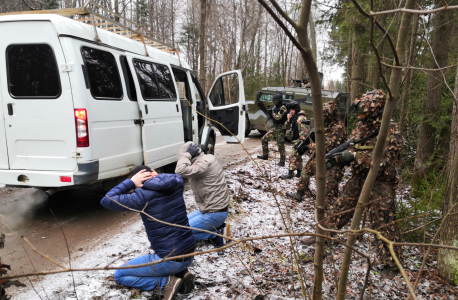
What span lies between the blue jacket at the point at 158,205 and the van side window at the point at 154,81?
8.20ft

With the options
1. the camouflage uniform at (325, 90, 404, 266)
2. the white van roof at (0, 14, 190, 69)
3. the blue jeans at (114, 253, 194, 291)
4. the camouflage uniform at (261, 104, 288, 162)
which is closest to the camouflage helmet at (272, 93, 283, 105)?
the camouflage uniform at (261, 104, 288, 162)

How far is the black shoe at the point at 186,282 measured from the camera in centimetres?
262

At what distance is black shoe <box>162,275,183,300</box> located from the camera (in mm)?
2502

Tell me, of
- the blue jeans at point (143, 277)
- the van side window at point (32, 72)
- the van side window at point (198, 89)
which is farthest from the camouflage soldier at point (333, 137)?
the van side window at point (32, 72)

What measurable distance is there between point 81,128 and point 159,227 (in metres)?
1.80

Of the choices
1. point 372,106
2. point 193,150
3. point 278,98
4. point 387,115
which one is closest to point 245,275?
point 193,150

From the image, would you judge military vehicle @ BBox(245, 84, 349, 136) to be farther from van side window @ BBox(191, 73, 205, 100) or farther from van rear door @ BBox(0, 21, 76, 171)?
van rear door @ BBox(0, 21, 76, 171)

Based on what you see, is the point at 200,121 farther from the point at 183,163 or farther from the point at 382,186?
the point at 382,186

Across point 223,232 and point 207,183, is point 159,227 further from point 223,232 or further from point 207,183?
point 223,232

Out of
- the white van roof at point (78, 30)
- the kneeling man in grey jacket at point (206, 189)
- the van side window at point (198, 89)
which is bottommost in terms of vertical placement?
the kneeling man in grey jacket at point (206, 189)

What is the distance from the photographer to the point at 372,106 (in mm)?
3176

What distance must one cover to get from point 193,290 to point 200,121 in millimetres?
4659

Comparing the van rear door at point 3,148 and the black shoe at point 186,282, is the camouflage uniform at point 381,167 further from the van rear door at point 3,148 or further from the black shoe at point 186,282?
the van rear door at point 3,148

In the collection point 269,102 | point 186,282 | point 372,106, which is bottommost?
point 186,282
